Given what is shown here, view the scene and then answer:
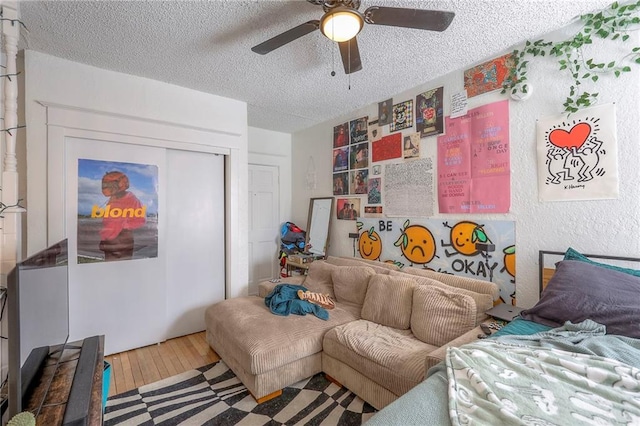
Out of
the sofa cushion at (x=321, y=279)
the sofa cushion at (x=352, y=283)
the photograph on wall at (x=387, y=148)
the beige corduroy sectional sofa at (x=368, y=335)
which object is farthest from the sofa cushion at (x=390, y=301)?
the photograph on wall at (x=387, y=148)

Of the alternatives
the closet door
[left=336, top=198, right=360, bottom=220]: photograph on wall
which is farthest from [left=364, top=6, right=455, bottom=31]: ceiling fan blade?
the closet door

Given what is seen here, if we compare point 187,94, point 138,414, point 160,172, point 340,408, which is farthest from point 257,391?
point 187,94

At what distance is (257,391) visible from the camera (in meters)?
1.88

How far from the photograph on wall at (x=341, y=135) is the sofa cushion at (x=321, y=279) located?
151 centimetres

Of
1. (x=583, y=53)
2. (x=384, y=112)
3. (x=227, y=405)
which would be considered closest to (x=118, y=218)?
(x=227, y=405)

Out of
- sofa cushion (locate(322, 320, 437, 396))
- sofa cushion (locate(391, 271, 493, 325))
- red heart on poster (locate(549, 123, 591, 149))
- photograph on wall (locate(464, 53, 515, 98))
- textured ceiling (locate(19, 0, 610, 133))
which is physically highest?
A: textured ceiling (locate(19, 0, 610, 133))

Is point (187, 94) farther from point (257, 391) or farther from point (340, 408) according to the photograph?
point (340, 408)

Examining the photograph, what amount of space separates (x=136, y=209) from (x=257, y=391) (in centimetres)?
195

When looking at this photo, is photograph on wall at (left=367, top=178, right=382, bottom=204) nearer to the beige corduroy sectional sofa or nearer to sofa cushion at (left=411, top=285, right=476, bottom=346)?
the beige corduroy sectional sofa

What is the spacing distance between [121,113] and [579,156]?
3529mm

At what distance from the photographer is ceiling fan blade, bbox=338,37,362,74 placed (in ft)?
5.61

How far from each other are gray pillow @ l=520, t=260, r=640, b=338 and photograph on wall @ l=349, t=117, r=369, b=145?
220 cm

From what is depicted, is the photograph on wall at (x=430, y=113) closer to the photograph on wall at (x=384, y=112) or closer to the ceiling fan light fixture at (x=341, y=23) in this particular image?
the photograph on wall at (x=384, y=112)

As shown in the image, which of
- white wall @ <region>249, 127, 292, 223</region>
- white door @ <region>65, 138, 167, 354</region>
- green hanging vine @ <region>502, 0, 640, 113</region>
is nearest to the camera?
green hanging vine @ <region>502, 0, 640, 113</region>
